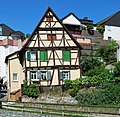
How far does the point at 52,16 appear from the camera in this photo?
38.1 m

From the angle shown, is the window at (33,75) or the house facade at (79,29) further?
the house facade at (79,29)

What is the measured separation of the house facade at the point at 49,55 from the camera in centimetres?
3681

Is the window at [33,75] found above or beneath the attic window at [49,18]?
beneath

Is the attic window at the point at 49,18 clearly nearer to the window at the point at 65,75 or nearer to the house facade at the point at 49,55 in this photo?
the house facade at the point at 49,55

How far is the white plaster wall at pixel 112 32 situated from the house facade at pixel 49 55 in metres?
27.9

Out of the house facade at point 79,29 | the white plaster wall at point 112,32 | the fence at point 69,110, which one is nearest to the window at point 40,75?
the fence at point 69,110

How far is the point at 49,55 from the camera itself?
1471 inches

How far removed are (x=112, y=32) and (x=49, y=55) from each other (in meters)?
32.0

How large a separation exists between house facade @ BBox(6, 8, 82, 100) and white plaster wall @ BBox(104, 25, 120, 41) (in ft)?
91.6

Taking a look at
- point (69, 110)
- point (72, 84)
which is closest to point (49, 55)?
point (72, 84)

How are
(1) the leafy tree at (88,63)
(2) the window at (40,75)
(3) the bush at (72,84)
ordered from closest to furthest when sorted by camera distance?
(3) the bush at (72,84) → (2) the window at (40,75) → (1) the leafy tree at (88,63)

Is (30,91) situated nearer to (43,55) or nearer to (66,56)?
(43,55)

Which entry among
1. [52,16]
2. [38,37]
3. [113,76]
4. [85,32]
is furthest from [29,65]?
[85,32]

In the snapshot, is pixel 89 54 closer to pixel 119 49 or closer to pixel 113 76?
pixel 119 49
